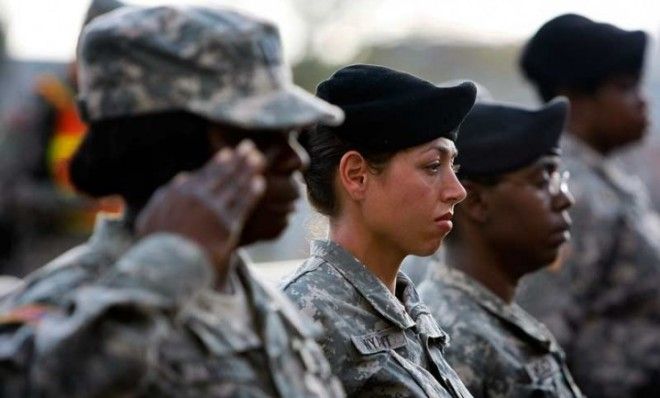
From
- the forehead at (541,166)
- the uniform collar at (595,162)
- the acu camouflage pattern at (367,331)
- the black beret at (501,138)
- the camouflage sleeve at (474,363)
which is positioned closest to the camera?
the acu camouflage pattern at (367,331)

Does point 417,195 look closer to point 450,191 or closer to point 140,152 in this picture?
point 450,191

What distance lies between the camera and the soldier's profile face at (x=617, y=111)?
772 cm

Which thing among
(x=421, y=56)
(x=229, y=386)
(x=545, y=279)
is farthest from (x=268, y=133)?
(x=421, y=56)

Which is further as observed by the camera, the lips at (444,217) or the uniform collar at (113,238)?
the lips at (444,217)

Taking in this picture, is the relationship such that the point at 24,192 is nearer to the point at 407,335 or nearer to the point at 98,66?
the point at 407,335

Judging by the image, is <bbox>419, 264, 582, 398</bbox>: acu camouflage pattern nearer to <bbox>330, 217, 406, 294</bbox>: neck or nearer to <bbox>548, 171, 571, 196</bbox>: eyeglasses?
<bbox>548, 171, 571, 196</bbox>: eyeglasses

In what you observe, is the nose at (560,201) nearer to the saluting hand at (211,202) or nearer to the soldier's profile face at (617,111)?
the soldier's profile face at (617,111)

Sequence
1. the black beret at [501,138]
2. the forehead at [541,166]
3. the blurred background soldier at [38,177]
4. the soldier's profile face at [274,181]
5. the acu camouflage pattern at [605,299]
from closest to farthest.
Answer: the soldier's profile face at [274,181] < the black beret at [501,138] < the forehead at [541,166] < the acu camouflage pattern at [605,299] < the blurred background soldier at [38,177]

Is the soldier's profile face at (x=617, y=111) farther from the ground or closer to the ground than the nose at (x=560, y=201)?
closer to the ground

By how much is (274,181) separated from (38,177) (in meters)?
6.87

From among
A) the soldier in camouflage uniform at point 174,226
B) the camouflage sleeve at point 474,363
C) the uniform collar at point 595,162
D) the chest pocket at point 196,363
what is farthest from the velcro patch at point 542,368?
the uniform collar at point 595,162

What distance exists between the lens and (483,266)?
518 cm

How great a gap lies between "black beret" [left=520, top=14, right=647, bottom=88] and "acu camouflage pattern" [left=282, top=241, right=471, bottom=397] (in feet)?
12.3

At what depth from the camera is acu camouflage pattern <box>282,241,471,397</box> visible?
3844 millimetres
